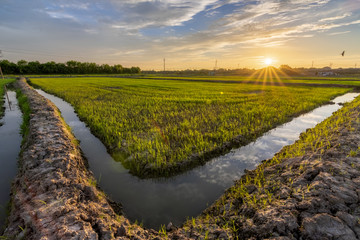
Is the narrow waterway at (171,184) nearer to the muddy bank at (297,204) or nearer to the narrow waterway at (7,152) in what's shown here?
the muddy bank at (297,204)

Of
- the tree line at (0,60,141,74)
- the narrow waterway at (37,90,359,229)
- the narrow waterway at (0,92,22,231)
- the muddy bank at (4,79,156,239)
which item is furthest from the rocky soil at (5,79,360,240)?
the tree line at (0,60,141,74)

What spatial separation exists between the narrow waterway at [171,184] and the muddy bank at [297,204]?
443 millimetres

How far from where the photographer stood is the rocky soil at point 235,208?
2340 mm

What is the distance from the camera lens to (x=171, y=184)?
4336mm

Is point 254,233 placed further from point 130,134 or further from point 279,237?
point 130,134

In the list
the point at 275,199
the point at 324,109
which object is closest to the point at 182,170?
the point at 275,199

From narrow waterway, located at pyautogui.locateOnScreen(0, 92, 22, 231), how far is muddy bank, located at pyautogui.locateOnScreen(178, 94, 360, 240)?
412 centimetres

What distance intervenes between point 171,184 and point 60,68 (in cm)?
8797

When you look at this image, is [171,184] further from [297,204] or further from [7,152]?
[7,152]

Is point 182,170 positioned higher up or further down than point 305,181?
further down

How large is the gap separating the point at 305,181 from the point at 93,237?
375cm

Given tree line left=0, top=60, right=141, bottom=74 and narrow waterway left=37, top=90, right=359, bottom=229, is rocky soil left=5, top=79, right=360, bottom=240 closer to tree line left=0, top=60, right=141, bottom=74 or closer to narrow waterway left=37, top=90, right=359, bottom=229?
narrow waterway left=37, top=90, right=359, bottom=229

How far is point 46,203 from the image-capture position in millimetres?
2797

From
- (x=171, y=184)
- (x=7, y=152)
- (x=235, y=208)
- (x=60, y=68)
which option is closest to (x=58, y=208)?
(x=171, y=184)
